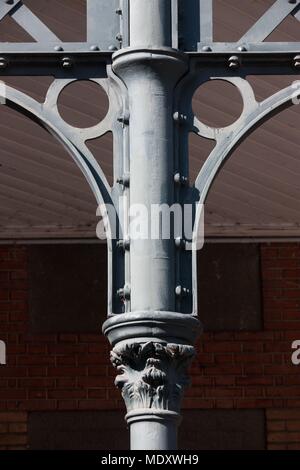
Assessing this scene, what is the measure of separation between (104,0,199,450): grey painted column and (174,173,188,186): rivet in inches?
1.1

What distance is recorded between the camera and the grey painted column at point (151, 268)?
6969 millimetres

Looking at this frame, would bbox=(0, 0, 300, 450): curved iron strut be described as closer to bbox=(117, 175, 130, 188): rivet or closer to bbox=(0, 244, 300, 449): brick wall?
bbox=(117, 175, 130, 188): rivet

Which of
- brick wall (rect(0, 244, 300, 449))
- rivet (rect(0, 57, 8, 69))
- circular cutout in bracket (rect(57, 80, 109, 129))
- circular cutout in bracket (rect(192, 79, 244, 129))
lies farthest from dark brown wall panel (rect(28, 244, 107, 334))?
rivet (rect(0, 57, 8, 69))

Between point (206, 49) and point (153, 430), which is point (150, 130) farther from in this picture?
point (153, 430)

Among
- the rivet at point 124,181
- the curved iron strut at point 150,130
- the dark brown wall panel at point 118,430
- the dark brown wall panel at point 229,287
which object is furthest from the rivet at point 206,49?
the dark brown wall panel at point 118,430

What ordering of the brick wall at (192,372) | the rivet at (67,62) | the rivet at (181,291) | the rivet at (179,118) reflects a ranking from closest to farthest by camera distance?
the rivet at (181,291)
the rivet at (179,118)
the rivet at (67,62)
the brick wall at (192,372)

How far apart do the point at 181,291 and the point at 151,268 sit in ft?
0.64

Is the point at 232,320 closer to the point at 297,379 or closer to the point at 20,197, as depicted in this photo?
the point at 297,379

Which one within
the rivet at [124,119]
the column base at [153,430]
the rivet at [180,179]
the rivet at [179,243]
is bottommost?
the column base at [153,430]

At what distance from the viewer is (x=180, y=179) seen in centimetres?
735

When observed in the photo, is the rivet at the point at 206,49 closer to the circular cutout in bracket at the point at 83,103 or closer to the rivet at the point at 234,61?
the rivet at the point at 234,61

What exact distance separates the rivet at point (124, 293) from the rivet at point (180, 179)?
2.00 ft

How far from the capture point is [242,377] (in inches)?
451

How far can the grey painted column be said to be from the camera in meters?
6.97
